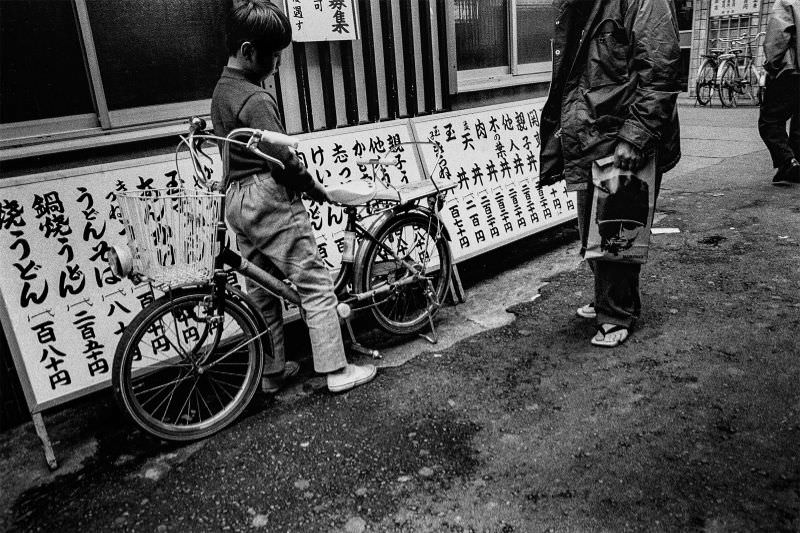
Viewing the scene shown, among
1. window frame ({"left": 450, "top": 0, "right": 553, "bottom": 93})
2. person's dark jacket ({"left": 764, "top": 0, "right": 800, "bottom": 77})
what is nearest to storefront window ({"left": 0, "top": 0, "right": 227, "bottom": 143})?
window frame ({"left": 450, "top": 0, "right": 553, "bottom": 93})

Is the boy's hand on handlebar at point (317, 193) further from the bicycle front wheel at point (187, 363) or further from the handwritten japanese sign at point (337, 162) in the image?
the handwritten japanese sign at point (337, 162)

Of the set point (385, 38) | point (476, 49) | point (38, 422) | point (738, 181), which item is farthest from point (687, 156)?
point (38, 422)

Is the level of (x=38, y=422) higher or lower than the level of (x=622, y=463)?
higher

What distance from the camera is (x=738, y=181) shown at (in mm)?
8406

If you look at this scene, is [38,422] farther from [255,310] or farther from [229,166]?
[229,166]

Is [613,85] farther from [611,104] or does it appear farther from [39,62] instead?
[39,62]

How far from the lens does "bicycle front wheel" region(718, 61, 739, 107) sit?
1510 cm

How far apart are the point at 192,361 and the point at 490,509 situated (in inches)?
70.1

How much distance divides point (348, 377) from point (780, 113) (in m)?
6.88

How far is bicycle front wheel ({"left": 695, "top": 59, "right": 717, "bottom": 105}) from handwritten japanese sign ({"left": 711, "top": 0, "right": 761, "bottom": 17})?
136cm

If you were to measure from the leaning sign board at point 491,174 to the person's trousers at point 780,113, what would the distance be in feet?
11.4


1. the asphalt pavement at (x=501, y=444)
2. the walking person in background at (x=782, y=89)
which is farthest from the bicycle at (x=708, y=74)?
the asphalt pavement at (x=501, y=444)

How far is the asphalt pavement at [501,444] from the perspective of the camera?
9.26 feet

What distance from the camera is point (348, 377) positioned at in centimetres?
396
